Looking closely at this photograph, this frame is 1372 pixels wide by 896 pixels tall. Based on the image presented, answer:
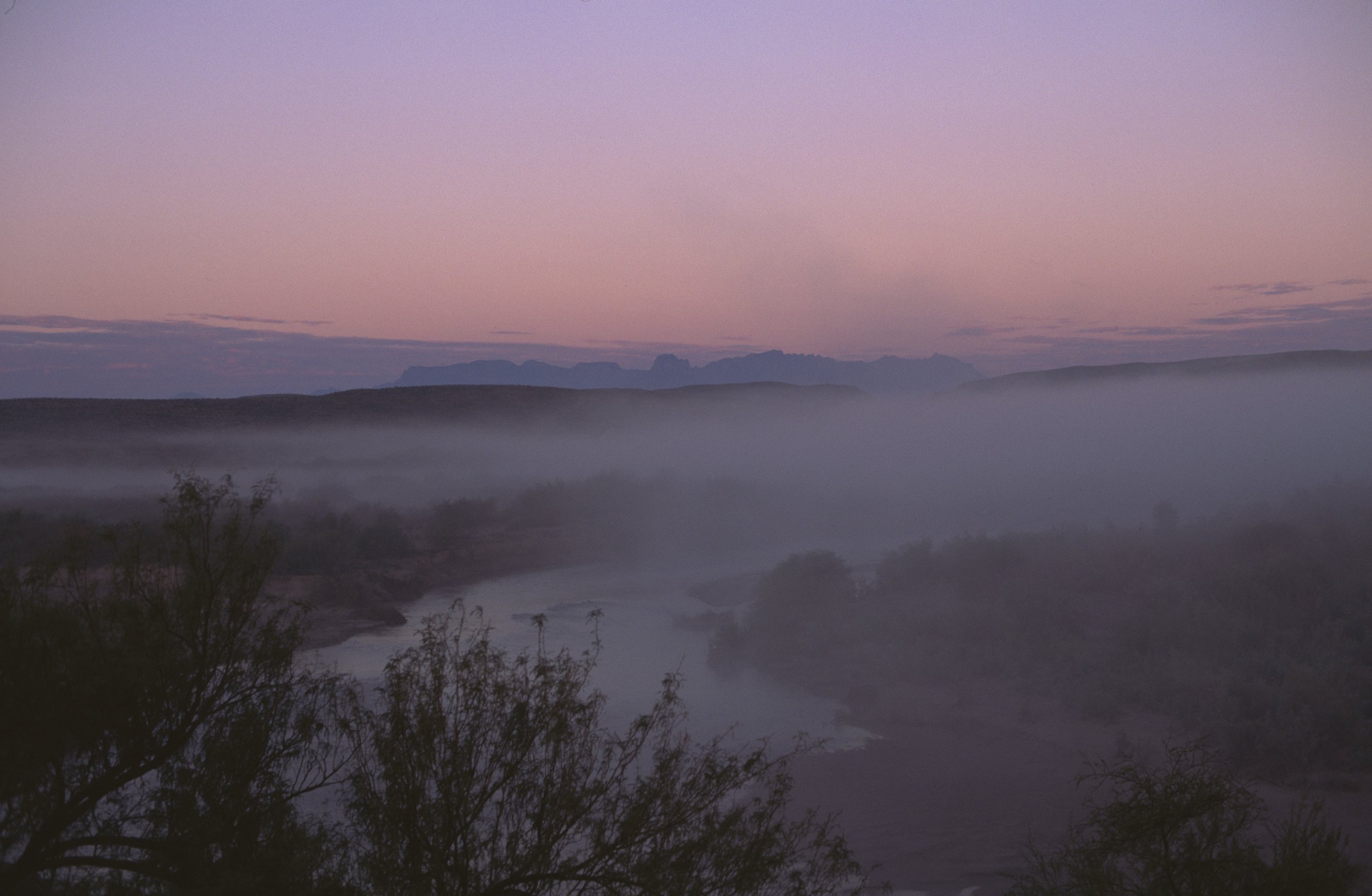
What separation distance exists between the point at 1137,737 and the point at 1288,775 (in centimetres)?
236

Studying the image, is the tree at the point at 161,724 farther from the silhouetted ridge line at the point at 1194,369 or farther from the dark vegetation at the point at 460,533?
the silhouetted ridge line at the point at 1194,369

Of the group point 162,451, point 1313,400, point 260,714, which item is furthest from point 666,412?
point 260,714

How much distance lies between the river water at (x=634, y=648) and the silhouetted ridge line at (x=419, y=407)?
1092 inches

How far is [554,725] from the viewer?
237 inches

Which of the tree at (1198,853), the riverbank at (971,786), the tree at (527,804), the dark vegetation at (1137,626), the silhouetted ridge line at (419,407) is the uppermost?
the silhouetted ridge line at (419,407)

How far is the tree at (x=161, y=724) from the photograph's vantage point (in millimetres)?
5395

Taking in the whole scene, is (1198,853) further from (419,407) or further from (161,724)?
(419,407)

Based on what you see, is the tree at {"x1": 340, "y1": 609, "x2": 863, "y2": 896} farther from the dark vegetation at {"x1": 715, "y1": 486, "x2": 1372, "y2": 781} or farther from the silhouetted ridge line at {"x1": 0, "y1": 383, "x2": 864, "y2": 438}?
the silhouetted ridge line at {"x1": 0, "y1": 383, "x2": 864, "y2": 438}

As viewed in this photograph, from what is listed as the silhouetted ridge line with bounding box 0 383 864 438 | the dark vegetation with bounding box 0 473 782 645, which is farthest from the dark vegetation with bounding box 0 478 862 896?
the silhouetted ridge line with bounding box 0 383 864 438

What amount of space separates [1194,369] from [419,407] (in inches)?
2058

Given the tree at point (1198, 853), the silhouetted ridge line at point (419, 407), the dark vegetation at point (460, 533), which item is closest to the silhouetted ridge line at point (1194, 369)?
the silhouetted ridge line at point (419, 407)

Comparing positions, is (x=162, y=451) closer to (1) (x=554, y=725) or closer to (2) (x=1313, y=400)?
(1) (x=554, y=725)

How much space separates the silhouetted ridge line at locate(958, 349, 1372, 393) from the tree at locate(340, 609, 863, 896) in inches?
2350

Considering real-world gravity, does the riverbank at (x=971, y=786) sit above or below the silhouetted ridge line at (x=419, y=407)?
below
